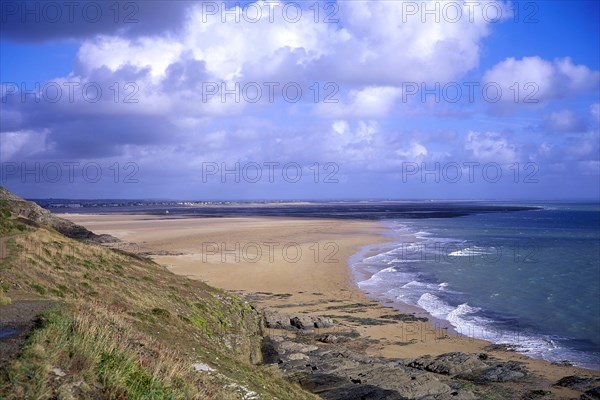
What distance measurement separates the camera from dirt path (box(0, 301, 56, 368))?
7.89m

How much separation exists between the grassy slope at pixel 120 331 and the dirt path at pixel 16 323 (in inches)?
10.3

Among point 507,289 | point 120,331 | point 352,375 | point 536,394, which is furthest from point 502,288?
point 120,331

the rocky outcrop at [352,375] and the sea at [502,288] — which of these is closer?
the rocky outcrop at [352,375]

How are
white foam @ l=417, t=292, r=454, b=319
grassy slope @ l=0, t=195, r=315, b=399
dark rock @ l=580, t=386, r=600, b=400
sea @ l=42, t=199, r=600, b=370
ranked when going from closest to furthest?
grassy slope @ l=0, t=195, r=315, b=399, dark rock @ l=580, t=386, r=600, b=400, sea @ l=42, t=199, r=600, b=370, white foam @ l=417, t=292, r=454, b=319

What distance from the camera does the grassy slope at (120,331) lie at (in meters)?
7.34

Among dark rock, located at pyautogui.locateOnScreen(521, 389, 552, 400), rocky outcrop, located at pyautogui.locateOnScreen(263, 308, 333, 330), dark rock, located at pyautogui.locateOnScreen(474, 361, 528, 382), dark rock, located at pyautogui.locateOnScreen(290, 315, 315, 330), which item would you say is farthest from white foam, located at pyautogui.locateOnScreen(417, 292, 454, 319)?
dark rock, located at pyautogui.locateOnScreen(521, 389, 552, 400)

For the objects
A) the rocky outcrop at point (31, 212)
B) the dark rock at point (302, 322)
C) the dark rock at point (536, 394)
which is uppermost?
the rocky outcrop at point (31, 212)

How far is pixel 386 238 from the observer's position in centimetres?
6328

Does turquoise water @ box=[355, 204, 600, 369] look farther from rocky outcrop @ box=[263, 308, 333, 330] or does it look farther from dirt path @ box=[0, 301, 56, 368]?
dirt path @ box=[0, 301, 56, 368]

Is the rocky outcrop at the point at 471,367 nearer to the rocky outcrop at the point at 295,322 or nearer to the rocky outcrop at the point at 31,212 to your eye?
the rocky outcrop at the point at 295,322

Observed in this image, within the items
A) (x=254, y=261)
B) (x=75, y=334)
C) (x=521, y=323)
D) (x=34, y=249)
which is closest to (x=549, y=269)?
(x=521, y=323)

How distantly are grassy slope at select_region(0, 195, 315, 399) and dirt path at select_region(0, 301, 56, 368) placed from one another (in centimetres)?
26

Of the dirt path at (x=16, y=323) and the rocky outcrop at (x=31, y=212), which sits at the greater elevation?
the rocky outcrop at (x=31, y=212)

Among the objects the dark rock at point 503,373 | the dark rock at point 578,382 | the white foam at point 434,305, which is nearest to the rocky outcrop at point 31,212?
the white foam at point 434,305
